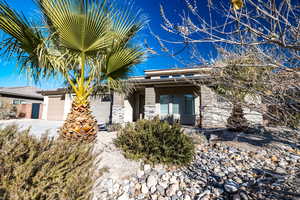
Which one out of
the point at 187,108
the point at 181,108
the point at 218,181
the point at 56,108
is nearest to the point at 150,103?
the point at 181,108

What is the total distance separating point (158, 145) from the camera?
11.4ft

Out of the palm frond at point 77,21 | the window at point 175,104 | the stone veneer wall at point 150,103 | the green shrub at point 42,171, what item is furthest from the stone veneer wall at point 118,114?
the green shrub at point 42,171

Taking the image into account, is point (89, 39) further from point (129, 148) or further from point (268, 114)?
point (268, 114)

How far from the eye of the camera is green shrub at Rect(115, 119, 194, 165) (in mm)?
3373

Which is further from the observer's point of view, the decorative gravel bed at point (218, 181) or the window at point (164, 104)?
the window at point (164, 104)

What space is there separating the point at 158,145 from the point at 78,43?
295cm

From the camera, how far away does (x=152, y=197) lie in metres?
2.44

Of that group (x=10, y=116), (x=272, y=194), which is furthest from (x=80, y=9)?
(x=10, y=116)

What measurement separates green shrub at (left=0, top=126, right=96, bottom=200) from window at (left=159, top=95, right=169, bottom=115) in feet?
28.6

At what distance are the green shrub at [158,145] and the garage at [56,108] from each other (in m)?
11.6

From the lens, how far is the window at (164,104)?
1052 cm

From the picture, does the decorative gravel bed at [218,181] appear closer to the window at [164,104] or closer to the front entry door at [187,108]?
the front entry door at [187,108]

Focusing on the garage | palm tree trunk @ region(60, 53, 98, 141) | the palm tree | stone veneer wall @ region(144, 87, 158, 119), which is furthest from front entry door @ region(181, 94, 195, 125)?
the garage

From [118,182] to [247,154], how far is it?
3.61 m
